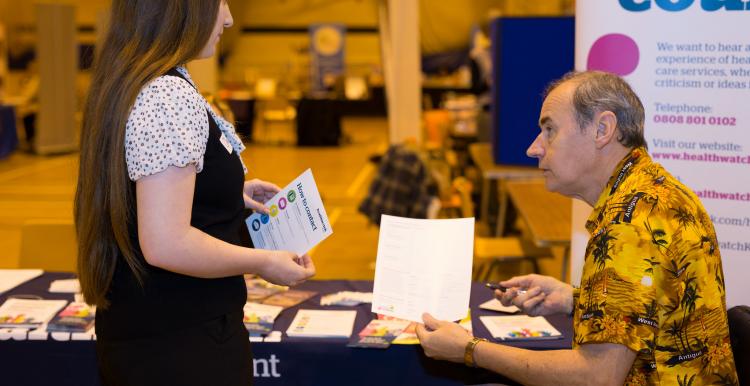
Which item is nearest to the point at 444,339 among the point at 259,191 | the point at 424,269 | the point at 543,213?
the point at 424,269

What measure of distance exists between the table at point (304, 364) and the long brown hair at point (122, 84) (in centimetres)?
83

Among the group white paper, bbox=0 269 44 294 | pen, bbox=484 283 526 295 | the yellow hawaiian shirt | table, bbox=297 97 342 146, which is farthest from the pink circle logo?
table, bbox=297 97 342 146

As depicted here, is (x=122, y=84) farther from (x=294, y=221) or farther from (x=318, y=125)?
(x=318, y=125)

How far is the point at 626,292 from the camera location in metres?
1.58

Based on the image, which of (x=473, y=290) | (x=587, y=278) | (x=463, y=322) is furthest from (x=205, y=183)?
(x=473, y=290)

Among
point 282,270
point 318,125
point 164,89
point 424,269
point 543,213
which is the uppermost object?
point 164,89

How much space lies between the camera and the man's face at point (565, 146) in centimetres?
179

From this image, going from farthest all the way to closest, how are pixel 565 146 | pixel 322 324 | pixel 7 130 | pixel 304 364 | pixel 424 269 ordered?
1. pixel 7 130
2. pixel 322 324
3. pixel 304 364
4. pixel 424 269
5. pixel 565 146

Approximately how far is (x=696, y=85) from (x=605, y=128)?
Answer: 1.15 m

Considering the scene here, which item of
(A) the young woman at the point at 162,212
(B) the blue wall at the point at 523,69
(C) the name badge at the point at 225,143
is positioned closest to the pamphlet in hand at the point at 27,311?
(A) the young woman at the point at 162,212

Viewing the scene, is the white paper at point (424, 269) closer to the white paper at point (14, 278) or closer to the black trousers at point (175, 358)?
the black trousers at point (175, 358)

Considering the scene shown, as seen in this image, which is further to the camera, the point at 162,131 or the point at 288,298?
the point at 288,298

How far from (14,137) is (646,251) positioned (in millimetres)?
12173

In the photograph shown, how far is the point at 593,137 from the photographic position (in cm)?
177
